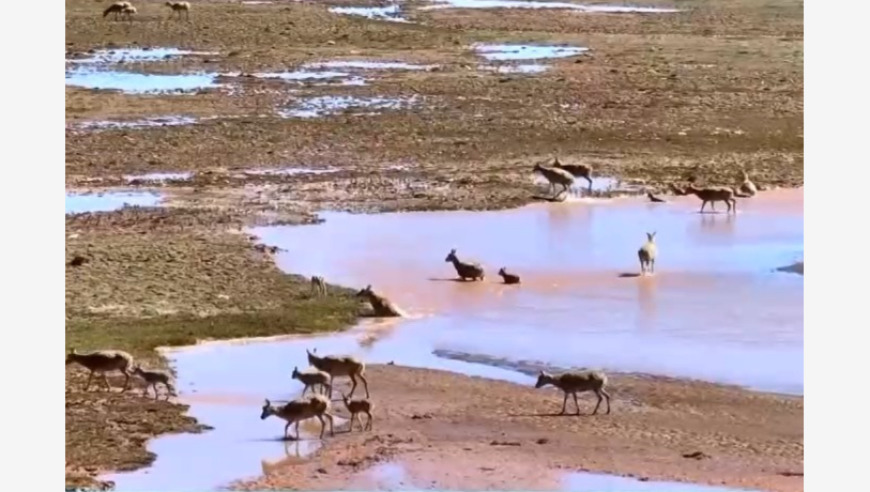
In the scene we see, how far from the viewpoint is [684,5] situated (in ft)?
106

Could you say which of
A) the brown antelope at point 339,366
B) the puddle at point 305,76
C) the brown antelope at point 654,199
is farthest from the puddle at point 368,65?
the brown antelope at point 339,366

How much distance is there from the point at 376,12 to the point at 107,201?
14.2 meters

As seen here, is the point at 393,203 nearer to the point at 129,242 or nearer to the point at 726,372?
the point at 129,242

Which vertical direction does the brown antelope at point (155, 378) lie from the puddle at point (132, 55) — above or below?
below

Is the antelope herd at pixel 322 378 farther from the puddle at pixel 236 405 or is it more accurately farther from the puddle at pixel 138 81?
the puddle at pixel 138 81

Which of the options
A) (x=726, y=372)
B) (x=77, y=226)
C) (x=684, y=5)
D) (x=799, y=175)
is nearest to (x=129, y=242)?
(x=77, y=226)

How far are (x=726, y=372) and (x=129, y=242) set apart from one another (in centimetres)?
622

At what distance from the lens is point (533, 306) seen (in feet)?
48.5

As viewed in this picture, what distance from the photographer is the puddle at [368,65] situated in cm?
2577

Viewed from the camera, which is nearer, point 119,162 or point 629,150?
point 119,162

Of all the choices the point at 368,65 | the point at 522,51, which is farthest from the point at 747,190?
the point at 522,51

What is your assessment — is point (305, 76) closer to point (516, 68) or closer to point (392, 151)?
point (516, 68)

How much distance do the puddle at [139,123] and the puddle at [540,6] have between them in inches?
419

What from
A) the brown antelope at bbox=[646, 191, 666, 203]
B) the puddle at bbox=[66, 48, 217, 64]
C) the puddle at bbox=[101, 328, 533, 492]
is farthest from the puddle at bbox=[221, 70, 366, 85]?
the puddle at bbox=[101, 328, 533, 492]
